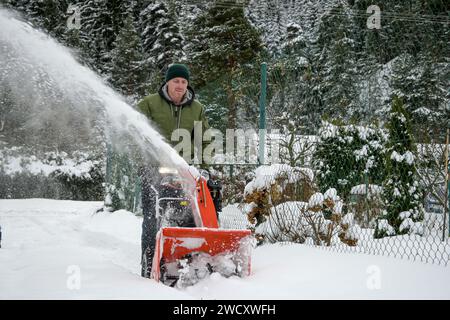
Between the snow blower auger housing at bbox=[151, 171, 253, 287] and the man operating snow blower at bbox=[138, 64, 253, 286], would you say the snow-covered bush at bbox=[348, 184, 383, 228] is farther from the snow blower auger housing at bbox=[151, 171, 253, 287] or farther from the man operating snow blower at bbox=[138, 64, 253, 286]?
Result: the snow blower auger housing at bbox=[151, 171, 253, 287]

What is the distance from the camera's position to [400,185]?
626 cm

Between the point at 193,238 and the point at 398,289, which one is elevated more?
the point at 193,238

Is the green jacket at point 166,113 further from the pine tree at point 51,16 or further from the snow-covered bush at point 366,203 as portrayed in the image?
the pine tree at point 51,16

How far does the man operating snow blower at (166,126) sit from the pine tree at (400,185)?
134 inches

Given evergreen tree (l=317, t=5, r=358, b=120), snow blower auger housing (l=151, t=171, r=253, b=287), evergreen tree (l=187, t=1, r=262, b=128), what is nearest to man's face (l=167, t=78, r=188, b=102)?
snow blower auger housing (l=151, t=171, r=253, b=287)

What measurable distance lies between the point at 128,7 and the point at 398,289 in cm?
2632

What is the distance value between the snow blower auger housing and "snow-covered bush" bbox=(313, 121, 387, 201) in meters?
2.66

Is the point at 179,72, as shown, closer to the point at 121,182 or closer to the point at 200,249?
the point at 200,249

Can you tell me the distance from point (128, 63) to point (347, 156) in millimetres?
17289

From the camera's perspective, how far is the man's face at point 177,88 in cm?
366
